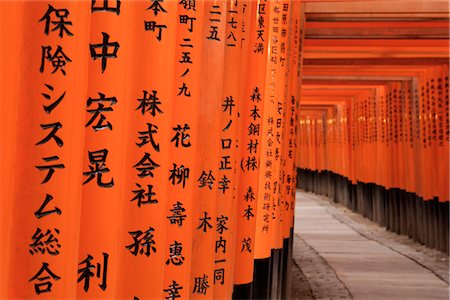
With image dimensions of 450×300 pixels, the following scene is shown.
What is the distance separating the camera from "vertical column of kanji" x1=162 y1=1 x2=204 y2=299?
1.96 m

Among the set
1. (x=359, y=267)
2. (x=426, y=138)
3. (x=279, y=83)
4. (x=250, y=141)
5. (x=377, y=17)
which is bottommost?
(x=359, y=267)

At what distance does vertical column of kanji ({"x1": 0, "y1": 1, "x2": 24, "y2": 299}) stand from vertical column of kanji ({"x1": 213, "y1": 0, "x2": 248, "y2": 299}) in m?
1.40

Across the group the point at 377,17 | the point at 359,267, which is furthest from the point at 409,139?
the point at 377,17

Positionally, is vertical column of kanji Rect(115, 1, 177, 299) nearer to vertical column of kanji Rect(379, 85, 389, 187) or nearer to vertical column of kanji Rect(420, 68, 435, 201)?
vertical column of kanji Rect(420, 68, 435, 201)

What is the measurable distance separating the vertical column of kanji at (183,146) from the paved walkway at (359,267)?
5314mm

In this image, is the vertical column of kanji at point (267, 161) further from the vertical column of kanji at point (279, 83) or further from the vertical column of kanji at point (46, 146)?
the vertical column of kanji at point (46, 146)

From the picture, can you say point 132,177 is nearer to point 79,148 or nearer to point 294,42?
point 79,148

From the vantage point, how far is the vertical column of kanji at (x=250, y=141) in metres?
3.36

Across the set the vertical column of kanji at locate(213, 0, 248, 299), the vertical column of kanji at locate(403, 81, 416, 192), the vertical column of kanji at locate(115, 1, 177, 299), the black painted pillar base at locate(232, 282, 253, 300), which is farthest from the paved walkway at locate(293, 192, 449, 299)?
the vertical column of kanji at locate(115, 1, 177, 299)

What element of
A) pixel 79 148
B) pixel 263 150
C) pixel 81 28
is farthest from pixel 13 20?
pixel 263 150

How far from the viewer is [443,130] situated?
31.3ft

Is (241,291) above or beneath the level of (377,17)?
beneath

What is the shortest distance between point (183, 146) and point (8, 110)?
2.82ft

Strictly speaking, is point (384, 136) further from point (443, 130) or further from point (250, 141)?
point (250, 141)
